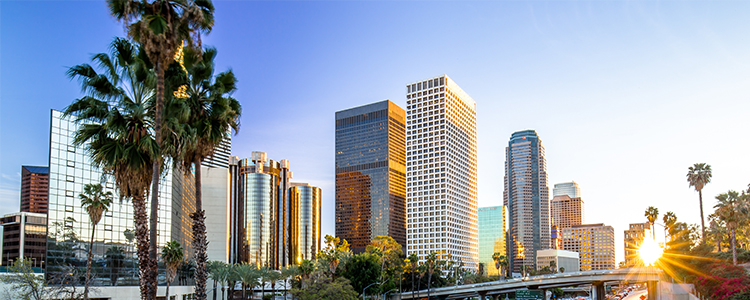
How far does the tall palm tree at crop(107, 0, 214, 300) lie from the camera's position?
21.9 m

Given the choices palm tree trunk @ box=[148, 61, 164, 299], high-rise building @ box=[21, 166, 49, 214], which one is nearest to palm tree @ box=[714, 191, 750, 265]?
palm tree trunk @ box=[148, 61, 164, 299]

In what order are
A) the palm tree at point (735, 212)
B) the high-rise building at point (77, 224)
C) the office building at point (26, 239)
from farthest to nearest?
the palm tree at point (735, 212), the office building at point (26, 239), the high-rise building at point (77, 224)

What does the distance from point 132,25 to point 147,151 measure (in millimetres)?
5112

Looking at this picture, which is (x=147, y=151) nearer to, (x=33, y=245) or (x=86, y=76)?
(x=86, y=76)

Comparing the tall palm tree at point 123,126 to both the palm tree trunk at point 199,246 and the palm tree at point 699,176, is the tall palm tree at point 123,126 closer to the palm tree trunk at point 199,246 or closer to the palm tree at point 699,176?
the palm tree trunk at point 199,246

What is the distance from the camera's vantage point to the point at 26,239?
74.3 meters

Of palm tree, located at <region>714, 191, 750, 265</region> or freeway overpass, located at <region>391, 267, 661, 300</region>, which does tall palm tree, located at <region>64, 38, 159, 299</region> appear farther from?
freeway overpass, located at <region>391, 267, 661, 300</region>

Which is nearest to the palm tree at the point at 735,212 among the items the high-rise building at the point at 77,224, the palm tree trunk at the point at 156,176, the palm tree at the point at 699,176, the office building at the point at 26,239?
the palm tree at the point at 699,176

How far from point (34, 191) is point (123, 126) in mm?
84427

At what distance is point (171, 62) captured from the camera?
2336 centimetres

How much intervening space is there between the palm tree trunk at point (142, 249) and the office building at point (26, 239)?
57.4m

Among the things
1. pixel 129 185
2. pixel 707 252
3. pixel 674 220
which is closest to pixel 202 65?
pixel 129 185

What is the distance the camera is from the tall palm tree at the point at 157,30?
21.9 metres

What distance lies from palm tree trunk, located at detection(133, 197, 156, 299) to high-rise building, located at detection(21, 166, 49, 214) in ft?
227
